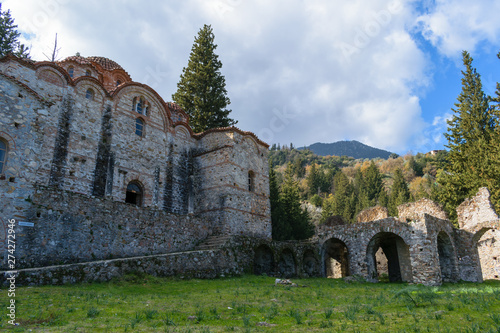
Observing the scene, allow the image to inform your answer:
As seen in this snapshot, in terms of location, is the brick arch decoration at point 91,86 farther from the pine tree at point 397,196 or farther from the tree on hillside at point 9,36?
the pine tree at point 397,196

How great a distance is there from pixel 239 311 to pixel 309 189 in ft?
213

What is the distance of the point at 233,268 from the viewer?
52.5 feet

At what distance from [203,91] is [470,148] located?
25150mm

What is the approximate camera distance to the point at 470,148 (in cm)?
2977

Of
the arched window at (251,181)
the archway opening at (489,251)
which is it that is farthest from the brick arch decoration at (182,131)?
the archway opening at (489,251)

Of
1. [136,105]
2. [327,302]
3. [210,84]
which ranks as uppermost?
[210,84]

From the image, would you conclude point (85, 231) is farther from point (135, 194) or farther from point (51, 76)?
point (51, 76)

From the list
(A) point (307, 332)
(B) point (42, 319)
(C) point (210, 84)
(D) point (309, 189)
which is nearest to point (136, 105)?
(C) point (210, 84)

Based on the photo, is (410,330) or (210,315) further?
(210,315)

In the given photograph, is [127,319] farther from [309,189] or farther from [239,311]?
[309,189]

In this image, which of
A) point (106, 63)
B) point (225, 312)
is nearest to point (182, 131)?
point (106, 63)

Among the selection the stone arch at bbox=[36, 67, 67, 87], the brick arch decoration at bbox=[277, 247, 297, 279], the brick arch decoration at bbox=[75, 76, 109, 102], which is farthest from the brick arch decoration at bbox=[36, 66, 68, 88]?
the brick arch decoration at bbox=[277, 247, 297, 279]

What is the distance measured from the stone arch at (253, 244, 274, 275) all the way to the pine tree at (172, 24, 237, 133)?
15.8 meters

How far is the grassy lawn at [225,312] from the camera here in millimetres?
6039
